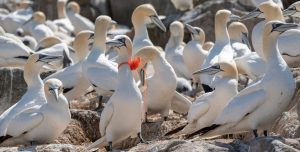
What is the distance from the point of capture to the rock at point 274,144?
28.5 ft

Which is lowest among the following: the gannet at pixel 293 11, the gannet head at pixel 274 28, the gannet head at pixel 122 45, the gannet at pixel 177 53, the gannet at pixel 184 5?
the gannet at pixel 184 5

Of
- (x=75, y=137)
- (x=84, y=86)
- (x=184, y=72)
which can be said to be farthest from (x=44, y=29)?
(x=75, y=137)

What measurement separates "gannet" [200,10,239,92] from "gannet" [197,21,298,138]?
10.3ft

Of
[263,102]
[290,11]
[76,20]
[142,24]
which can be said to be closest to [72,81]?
[142,24]

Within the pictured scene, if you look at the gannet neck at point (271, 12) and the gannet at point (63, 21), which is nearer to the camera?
the gannet neck at point (271, 12)

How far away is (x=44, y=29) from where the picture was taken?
22.6 metres

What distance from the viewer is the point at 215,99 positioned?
11.1 metres

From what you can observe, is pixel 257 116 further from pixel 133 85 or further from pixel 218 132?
pixel 133 85

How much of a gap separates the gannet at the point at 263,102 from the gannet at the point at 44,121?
1.77m

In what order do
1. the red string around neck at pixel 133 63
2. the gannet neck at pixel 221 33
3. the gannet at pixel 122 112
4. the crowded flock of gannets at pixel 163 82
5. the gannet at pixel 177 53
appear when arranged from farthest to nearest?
the gannet at pixel 177 53
the gannet neck at pixel 221 33
the red string around neck at pixel 133 63
the gannet at pixel 122 112
the crowded flock of gannets at pixel 163 82

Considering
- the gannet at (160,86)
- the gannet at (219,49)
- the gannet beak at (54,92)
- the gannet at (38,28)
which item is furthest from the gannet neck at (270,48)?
the gannet at (38,28)

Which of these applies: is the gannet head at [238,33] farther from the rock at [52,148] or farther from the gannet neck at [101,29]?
the rock at [52,148]

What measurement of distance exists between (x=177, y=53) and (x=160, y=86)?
4105 mm

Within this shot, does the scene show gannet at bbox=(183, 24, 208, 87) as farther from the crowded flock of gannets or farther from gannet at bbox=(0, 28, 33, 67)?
gannet at bbox=(0, 28, 33, 67)
